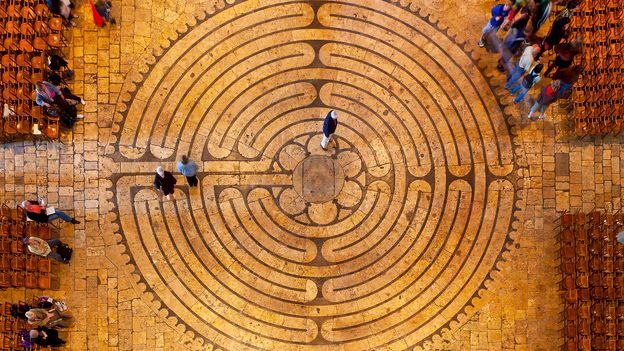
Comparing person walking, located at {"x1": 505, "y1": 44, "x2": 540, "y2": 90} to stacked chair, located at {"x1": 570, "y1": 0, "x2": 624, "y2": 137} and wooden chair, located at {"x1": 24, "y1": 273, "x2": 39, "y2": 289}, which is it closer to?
stacked chair, located at {"x1": 570, "y1": 0, "x2": 624, "y2": 137}

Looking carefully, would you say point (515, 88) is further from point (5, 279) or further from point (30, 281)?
point (5, 279)

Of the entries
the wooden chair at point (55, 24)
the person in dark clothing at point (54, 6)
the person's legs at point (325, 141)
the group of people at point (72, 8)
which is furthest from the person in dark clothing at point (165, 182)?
the person in dark clothing at point (54, 6)

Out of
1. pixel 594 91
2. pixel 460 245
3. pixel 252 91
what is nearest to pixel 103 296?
pixel 252 91

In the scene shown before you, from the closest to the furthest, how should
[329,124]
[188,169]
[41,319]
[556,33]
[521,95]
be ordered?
[329,124], [556,33], [41,319], [188,169], [521,95]

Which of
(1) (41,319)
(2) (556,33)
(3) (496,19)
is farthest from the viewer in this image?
(3) (496,19)

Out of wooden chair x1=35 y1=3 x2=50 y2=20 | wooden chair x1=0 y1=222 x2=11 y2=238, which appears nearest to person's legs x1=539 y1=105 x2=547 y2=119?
A: wooden chair x1=35 y1=3 x2=50 y2=20

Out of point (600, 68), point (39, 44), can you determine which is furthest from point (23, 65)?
point (600, 68)
